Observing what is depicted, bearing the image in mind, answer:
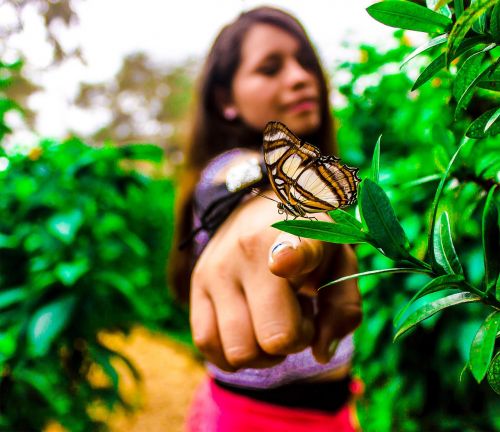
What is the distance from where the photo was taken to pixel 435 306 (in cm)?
46

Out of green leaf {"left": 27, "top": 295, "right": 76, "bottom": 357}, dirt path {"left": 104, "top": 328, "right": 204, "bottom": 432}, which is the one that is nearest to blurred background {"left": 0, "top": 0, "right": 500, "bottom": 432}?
green leaf {"left": 27, "top": 295, "right": 76, "bottom": 357}

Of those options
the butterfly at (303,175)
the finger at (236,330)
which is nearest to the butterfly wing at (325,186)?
the butterfly at (303,175)

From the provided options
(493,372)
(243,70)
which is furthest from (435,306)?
(243,70)

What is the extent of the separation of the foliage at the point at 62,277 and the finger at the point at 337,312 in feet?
3.50

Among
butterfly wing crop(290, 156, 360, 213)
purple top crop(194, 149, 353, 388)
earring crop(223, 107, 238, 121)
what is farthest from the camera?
earring crop(223, 107, 238, 121)

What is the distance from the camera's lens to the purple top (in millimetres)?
907

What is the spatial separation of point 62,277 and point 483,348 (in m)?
1.42

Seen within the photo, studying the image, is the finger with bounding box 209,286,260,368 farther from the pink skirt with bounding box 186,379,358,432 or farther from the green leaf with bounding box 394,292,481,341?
the pink skirt with bounding box 186,379,358,432

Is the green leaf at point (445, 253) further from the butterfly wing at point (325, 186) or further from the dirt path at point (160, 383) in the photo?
the dirt path at point (160, 383)

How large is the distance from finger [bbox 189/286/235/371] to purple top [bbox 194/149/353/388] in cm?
17

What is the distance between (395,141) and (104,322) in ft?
3.99

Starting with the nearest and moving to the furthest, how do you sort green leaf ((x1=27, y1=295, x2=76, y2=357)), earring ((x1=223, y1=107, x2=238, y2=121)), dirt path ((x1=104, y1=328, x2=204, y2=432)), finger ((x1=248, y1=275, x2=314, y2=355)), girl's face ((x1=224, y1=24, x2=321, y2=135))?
finger ((x1=248, y1=275, x2=314, y2=355)) → girl's face ((x1=224, y1=24, x2=321, y2=135)) → earring ((x1=223, y1=107, x2=238, y2=121)) → green leaf ((x1=27, y1=295, x2=76, y2=357)) → dirt path ((x1=104, y1=328, x2=204, y2=432))

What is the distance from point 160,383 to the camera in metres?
4.57

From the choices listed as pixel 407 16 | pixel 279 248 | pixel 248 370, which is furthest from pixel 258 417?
pixel 407 16
